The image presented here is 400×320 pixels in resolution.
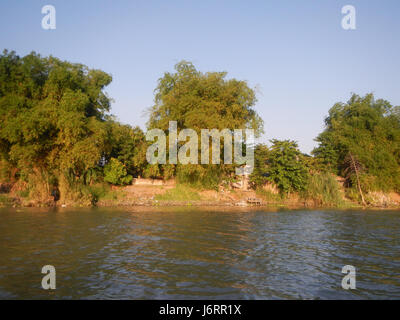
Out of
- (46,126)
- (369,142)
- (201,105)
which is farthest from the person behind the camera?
(369,142)

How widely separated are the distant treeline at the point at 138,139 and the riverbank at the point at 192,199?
740 millimetres

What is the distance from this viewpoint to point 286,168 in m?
29.8

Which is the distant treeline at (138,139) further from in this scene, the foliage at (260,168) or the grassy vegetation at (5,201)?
the grassy vegetation at (5,201)

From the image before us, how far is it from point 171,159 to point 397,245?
2066 cm

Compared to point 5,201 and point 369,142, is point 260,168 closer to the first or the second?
point 369,142

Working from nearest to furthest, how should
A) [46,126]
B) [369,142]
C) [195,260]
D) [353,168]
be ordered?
[195,260] < [46,126] < [353,168] < [369,142]

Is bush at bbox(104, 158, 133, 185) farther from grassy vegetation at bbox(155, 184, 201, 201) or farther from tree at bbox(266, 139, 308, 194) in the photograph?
tree at bbox(266, 139, 308, 194)

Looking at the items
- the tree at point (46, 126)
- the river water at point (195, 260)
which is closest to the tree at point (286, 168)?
the river water at point (195, 260)

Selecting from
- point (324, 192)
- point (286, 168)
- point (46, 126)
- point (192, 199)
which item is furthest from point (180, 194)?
point (324, 192)

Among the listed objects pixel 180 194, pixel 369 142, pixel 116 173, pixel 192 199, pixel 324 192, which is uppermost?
pixel 369 142

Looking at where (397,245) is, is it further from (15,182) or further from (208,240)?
(15,182)

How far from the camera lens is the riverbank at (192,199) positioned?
2627 cm

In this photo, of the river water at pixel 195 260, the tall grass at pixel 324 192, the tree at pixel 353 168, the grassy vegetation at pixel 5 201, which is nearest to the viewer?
the river water at pixel 195 260

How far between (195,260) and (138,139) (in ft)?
82.2
